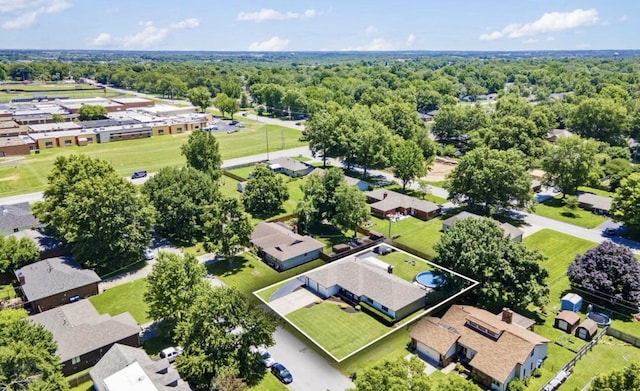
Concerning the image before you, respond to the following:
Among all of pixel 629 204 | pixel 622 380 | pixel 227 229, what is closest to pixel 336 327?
pixel 227 229

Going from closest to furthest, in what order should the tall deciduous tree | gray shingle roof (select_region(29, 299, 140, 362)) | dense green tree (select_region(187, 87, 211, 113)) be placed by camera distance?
gray shingle roof (select_region(29, 299, 140, 362)) → the tall deciduous tree → dense green tree (select_region(187, 87, 211, 113))

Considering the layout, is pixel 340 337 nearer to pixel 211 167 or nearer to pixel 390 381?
pixel 390 381

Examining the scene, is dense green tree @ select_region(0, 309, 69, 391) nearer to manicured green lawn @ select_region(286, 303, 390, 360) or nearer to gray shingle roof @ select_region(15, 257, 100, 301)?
gray shingle roof @ select_region(15, 257, 100, 301)

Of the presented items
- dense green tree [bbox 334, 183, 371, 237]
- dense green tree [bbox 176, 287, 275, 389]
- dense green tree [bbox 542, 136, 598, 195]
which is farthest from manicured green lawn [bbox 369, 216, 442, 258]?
dense green tree [bbox 176, 287, 275, 389]

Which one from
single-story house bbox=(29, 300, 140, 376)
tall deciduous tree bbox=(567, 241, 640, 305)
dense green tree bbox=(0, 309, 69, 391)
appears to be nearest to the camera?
dense green tree bbox=(0, 309, 69, 391)

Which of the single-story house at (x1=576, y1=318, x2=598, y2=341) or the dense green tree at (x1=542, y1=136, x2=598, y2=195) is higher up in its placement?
the dense green tree at (x1=542, y1=136, x2=598, y2=195)

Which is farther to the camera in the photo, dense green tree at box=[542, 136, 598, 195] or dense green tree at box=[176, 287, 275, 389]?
dense green tree at box=[542, 136, 598, 195]

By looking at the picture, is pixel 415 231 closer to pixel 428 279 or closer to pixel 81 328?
pixel 428 279

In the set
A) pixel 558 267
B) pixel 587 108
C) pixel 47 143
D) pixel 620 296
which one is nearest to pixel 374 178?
pixel 558 267
